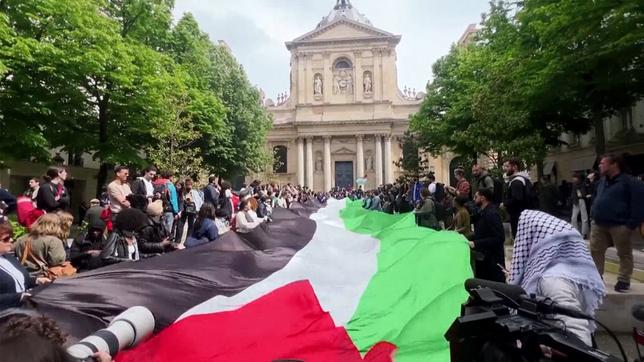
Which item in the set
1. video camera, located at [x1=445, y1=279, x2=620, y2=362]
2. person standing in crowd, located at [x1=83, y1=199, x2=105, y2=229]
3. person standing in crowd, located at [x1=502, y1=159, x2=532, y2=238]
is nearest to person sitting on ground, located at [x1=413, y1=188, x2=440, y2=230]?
person standing in crowd, located at [x1=502, y1=159, x2=532, y2=238]

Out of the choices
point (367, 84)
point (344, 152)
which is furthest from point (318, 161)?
point (367, 84)

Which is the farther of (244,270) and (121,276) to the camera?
(244,270)

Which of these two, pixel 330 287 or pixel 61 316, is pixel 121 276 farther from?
pixel 330 287

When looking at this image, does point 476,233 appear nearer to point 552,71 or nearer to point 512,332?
point 512,332

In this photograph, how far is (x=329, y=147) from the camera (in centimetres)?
5591

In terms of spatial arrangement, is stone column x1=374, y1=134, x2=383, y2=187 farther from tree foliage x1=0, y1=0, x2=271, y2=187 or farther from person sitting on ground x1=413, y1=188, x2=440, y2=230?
person sitting on ground x1=413, y1=188, x2=440, y2=230

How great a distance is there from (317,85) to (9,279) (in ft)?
177

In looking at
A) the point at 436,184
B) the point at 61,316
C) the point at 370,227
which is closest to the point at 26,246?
the point at 61,316

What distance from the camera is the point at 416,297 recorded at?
5203 millimetres

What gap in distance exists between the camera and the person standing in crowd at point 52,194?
7.99 meters

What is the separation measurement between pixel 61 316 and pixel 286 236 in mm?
5507

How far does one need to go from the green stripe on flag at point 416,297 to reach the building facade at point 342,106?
48390mm

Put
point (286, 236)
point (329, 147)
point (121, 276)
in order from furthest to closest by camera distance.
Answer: point (329, 147) → point (286, 236) → point (121, 276)

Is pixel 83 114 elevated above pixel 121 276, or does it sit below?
above
